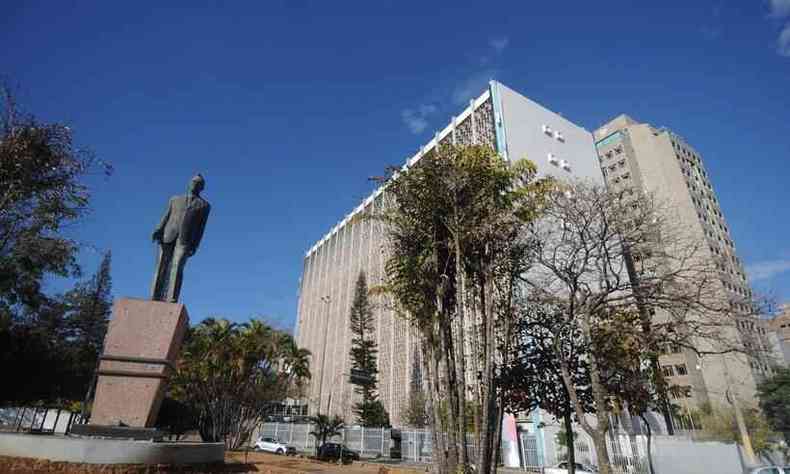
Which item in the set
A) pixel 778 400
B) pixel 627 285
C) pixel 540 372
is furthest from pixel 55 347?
pixel 778 400

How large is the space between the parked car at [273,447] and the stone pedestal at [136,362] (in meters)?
23.5

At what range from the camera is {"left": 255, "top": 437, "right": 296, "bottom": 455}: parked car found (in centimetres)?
2661

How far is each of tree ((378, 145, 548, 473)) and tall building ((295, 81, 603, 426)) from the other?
1639cm

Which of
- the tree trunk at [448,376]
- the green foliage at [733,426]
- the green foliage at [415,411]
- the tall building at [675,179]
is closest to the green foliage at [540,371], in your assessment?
the tree trunk at [448,376]

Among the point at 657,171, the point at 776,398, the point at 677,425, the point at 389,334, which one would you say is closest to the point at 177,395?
the point at 389,334

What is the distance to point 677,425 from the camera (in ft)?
119

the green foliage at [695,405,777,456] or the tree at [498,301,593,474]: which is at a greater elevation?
the tree at [498,301,593,474]

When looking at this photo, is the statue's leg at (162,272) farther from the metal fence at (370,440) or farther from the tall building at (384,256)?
the metal fence at (370,440)

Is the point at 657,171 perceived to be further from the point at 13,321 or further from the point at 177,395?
the point at 13,321

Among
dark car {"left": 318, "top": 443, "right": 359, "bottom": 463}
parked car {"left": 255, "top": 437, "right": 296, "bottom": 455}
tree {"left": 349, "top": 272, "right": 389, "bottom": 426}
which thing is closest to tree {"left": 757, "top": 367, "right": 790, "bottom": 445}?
tree {"left": 349, "top": 272, "right": 389, "bottom": 426}

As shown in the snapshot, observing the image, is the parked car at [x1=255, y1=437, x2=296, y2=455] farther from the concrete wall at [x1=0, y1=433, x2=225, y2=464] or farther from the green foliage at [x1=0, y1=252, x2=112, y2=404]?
the concrete wall at [x1=0, y1=433, x2=225, y2=464]

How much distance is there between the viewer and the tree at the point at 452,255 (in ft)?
21.7

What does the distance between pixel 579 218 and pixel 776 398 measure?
34387 millimetres

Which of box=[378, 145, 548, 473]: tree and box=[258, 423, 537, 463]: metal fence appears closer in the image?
box=[378, 145, 548, 473]: tree
